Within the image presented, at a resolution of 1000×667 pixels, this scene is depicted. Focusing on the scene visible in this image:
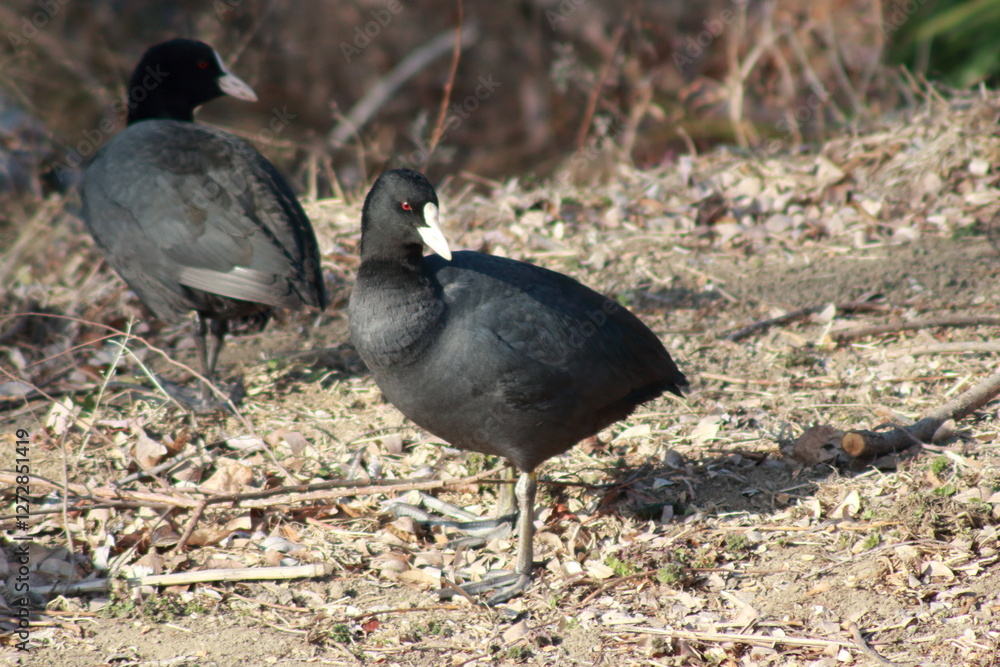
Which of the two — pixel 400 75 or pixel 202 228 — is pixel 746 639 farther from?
pixel 400 75

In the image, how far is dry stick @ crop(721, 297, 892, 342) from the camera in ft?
15.2

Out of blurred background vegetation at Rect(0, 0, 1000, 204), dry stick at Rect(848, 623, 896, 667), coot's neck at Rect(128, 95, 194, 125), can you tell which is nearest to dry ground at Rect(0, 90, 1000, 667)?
dry stick at Rect(848, 623, 896, 667)

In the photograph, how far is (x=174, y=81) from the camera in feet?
16.9

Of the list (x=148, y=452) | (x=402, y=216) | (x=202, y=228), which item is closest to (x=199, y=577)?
(x=148, y=452)

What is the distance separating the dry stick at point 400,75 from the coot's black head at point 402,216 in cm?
761

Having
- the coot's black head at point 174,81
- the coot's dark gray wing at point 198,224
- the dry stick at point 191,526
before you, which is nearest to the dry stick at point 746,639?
the dry stick at point 191,526

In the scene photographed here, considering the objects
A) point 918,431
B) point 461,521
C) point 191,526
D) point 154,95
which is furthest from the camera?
point 154,95

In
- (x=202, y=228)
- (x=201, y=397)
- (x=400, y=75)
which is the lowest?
(x=201, y=397)

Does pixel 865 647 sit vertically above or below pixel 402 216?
below

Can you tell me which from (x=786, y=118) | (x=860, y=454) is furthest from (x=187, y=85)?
(x=786, y=118)

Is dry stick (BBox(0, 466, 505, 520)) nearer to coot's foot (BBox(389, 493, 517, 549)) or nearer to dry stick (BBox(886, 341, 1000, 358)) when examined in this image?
coot's foot (BBox(389, 493, 517, 549))

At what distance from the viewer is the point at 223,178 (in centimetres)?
434

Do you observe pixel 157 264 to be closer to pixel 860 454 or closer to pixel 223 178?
pixel 223 178

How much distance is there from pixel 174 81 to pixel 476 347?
3005 millimetres
